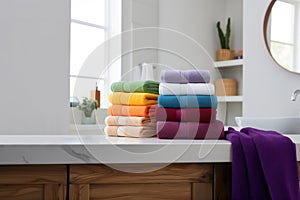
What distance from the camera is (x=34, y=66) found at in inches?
84.2

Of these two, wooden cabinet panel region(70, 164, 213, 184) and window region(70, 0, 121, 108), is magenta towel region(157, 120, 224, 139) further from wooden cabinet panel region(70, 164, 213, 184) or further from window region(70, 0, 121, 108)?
window region(70, 0, 121, 108)

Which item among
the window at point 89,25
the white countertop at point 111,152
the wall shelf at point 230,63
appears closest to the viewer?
the white countertop at point 111,152

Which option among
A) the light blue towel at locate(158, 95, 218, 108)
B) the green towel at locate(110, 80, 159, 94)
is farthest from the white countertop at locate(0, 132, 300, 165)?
the green towel at locate(110, 80, 159, 94)

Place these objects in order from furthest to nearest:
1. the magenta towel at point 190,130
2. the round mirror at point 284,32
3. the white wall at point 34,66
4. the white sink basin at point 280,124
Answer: the round mirror at point 284,32, the white sink basin at point 280,124, the white wall at point 34,66, the magenta towel at point 190,130

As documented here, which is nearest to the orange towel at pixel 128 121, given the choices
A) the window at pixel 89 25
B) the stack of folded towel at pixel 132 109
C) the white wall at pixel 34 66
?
the stack of folded towel at pixel 132 109

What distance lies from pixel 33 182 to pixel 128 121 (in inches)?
15.5

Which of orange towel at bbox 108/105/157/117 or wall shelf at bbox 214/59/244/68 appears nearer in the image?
orange towel at bbox 108/105/157/117

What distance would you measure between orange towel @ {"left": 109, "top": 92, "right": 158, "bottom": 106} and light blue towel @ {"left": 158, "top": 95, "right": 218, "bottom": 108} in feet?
0.28

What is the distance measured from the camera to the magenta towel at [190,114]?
1146 millimetres

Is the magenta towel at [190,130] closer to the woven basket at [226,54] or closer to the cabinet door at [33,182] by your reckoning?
the cabinet door at [33,182]

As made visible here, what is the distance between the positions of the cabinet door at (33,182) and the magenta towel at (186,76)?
43cm

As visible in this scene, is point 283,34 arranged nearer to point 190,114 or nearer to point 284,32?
point 284,32

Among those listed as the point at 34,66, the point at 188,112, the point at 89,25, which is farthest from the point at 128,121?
the point at 89,25

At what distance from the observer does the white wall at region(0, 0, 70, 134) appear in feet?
6.66
